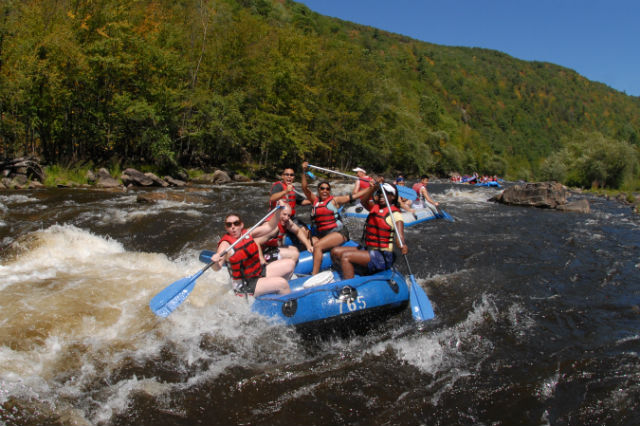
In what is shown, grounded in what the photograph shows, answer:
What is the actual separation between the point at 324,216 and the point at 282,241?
760 mm

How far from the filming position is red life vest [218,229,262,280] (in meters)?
4.54

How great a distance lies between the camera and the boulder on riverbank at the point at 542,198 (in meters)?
15.3

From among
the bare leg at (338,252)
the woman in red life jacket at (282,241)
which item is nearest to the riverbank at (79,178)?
the woman in red life jacket at (282,241)

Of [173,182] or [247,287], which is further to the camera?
[173,182]

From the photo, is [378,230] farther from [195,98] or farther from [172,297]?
[195,98]

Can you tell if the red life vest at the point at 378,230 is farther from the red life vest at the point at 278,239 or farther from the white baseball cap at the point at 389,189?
the red life vest at the point at 278,239

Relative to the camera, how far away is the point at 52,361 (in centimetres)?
372

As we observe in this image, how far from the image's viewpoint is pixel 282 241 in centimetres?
630

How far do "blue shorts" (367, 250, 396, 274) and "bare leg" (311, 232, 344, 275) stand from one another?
743mm

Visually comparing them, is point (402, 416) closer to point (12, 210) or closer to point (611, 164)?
point (12, 210)

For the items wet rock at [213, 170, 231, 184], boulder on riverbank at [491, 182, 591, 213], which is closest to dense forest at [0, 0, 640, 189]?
wet rock at [213, 170, 231, 184]

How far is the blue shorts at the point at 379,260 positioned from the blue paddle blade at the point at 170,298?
7.20ft

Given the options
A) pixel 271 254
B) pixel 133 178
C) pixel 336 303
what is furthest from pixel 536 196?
pixel 133 178

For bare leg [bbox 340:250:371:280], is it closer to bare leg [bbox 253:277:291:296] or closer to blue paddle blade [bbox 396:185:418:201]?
bare leg [bbox 253:277:291:296]
